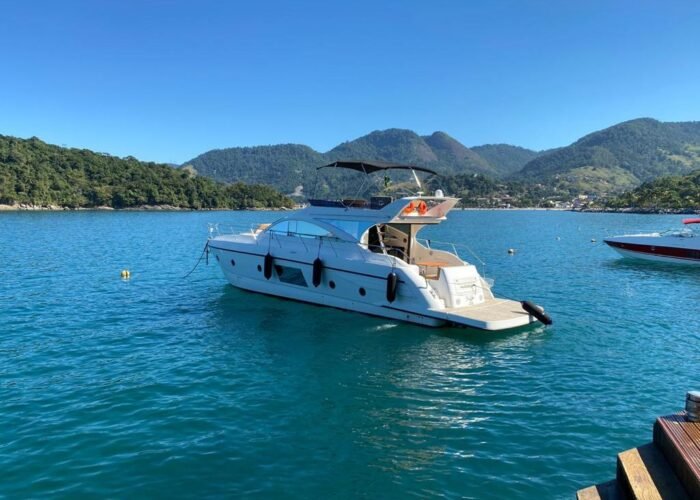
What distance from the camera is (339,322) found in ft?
57.9

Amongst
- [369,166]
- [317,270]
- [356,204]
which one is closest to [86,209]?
[369,166]

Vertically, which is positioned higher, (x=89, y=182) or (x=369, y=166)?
(x=89, y=182)

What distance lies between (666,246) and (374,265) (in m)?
29.2

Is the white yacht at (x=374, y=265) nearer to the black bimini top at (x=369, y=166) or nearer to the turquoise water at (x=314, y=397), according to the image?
the black bimini top at (x=369, y=166)

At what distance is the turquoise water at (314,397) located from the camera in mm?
7953

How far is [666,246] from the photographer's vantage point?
35.6m

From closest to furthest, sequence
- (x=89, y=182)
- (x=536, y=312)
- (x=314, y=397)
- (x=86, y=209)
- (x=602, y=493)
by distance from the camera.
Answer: (x=602, y=493), (x=314, y=397), (x=536, y=312), (x=86, y=209), (x=89, y=182)

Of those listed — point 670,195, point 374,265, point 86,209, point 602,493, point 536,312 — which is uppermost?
point 670,195

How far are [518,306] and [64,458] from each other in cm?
1462

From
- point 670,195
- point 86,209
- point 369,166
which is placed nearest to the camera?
point 369,166

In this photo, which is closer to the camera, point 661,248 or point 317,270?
point 317,270

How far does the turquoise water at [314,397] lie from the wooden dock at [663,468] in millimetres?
1375

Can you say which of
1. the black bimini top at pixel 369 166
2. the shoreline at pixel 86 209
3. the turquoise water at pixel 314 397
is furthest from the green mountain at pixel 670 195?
the black bimini top at pixel 369 166

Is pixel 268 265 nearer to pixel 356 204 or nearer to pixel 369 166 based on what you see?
pixel 356 204
